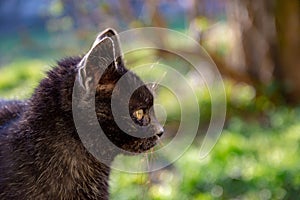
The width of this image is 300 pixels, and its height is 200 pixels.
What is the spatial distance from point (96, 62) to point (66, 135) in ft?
1.45

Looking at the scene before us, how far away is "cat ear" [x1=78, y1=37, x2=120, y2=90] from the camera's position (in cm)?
383

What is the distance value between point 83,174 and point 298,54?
5.31 metres

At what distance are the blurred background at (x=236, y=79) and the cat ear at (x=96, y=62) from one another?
6.16 feet

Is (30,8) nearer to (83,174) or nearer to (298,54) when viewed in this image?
(298,54)

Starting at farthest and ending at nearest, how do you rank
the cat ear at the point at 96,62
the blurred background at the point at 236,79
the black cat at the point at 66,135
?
the blurred background at the point at 236,79
the black cat at the point at 66,135
the cat ear at the point at 96,62

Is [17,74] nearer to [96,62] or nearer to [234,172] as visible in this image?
[234,172]

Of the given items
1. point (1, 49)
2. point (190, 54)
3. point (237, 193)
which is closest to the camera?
point (237, 193)

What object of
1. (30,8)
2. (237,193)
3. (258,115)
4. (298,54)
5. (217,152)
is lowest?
(237,193)

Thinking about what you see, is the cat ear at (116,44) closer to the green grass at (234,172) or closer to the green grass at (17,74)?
the green grass at (234,172)

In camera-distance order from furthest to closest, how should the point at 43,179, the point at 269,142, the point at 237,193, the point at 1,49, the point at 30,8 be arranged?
the point at 30,8
the point at 1,49
the point at 269,142
the point at 237,193
the point at 43,179

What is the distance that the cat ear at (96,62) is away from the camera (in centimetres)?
383

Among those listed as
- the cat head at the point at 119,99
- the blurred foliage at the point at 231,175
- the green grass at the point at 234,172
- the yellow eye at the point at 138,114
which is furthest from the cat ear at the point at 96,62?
the blurred foliage at the point at 231,175

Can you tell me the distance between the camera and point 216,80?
30.1 ft

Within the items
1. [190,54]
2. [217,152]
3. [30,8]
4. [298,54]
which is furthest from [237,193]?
[30,8]
